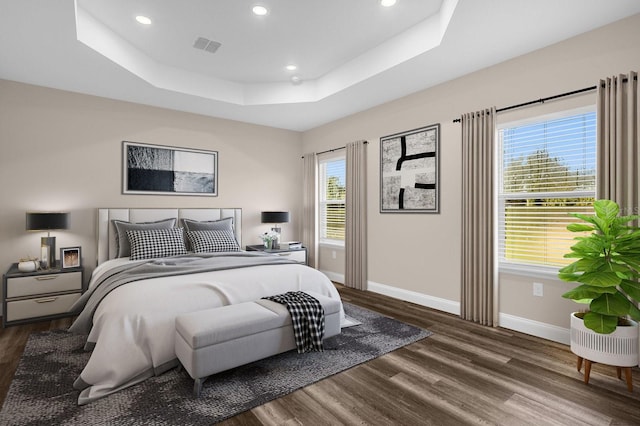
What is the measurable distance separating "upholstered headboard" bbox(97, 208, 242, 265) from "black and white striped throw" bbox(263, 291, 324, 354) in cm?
263

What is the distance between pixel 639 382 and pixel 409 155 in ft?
9.73

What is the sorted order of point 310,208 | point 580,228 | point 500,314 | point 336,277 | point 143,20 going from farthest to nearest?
point 310,208 < point 336,277 < point 500,314 < point 143,20 < point 580,228

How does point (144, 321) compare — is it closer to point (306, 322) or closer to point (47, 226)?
point (306, 322)

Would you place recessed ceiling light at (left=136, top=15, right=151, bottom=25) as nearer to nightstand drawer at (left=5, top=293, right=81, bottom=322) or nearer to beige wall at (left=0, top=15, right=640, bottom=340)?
beige wall at (left=0, top=15, right=640, bottom=340)

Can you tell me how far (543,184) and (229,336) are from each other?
3.10 m

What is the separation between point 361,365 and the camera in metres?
2.60

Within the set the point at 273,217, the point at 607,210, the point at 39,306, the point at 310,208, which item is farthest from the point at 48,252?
the point at 607,210

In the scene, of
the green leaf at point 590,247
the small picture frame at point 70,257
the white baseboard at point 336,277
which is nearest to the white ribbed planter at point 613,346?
the green leaf at point 590,247

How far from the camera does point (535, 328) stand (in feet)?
10.4

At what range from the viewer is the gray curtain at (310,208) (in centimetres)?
586

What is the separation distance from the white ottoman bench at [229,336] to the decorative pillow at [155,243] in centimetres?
175

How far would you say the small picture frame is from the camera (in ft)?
12.3

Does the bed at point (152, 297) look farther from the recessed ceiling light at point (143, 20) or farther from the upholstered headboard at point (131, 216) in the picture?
the recessed ceiling light at point (143, 20)

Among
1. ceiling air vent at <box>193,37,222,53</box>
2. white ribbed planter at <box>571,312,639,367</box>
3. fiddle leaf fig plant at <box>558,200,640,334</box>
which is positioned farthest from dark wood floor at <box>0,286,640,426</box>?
ceiling air vent at <box>193,37,222,53</box>
